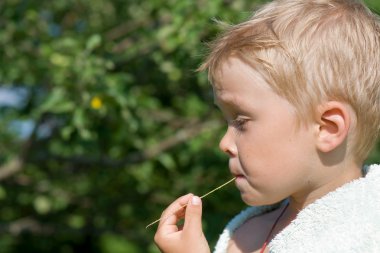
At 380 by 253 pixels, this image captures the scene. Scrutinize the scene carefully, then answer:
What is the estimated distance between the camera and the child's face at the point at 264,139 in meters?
1.73

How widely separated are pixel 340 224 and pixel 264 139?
23 cm

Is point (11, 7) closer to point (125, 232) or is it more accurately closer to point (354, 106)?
point (125, 232)

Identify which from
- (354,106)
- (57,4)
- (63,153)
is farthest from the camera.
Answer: (57,4)

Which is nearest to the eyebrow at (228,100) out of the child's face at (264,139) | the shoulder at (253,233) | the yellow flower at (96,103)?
the child's face at (264,139)

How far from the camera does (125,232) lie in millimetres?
4965

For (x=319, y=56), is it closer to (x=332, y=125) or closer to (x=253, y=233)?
(x=332, y=125)

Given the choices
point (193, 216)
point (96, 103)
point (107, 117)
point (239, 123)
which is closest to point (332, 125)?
point (239, 123)

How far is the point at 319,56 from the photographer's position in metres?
→ 1.70

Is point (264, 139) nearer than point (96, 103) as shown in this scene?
Yes

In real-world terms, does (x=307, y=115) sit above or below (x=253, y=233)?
above

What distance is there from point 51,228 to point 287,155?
11.6 feet

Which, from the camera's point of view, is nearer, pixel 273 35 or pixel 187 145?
pixel 273 35

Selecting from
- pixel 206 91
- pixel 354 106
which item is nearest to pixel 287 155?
pixel 354 106

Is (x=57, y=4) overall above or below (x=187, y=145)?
above
